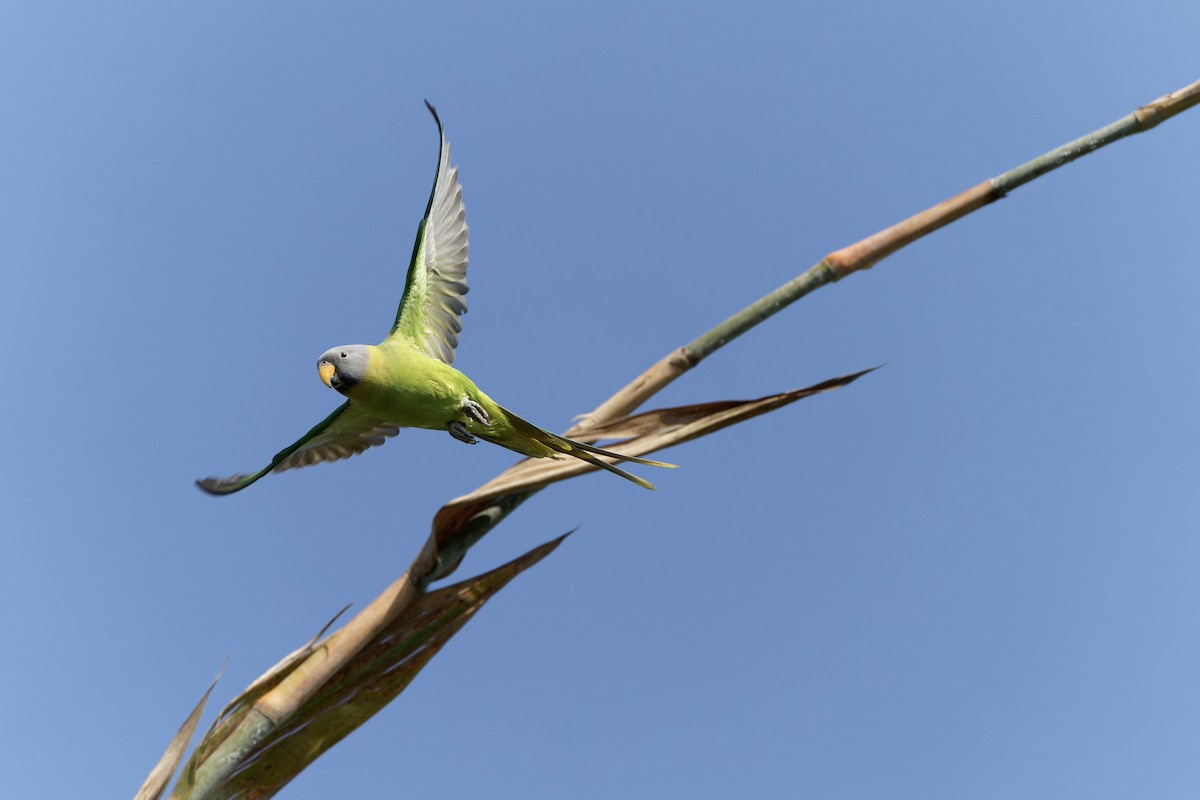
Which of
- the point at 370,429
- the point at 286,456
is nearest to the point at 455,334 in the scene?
the point at 370,429

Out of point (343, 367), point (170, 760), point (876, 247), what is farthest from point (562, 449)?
point (170, 760)

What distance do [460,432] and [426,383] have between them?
29 cm

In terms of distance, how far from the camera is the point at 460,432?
4.19 meters

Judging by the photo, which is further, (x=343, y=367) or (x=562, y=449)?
(x=343, y=367)

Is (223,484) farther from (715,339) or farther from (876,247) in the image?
(876,247)

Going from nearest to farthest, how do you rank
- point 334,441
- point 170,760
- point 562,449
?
point 170,760 → point 562,449 → point 334,441

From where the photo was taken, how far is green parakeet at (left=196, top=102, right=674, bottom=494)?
3986 mm

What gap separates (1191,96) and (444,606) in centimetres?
302

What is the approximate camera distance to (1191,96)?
288cm

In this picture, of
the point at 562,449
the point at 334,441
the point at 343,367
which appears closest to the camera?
the point at 562,449

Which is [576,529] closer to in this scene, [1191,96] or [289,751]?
[289,751]

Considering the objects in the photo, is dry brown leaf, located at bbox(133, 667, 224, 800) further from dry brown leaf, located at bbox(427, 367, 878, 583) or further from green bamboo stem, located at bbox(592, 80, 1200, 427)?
green bamboo stem, located at bbox(592, 80, 1200, 427)

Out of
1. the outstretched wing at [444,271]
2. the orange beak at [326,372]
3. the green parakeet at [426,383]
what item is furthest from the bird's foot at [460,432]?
the outstretched wing at [444,271]

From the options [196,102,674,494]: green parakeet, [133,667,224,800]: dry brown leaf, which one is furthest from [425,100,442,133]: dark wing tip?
[133,667,224,800]: dry brown leaf
